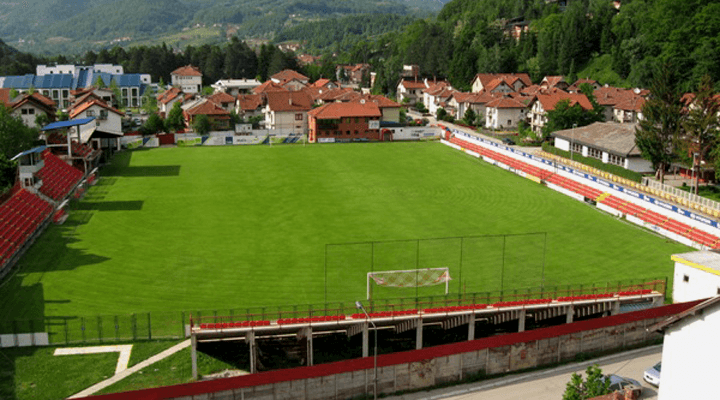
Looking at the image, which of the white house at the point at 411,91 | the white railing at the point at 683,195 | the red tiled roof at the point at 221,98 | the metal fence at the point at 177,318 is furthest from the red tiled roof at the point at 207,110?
the metal fence at the point at 177,318

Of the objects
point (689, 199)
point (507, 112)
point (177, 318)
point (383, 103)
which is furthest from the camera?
point (383, 103)

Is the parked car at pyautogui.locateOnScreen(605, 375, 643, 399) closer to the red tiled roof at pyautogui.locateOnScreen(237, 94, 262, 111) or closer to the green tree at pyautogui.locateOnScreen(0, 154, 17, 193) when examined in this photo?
the green tree at pyautogui.locateOnScreen(0, 154, 17, 193)

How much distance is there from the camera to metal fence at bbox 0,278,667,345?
2303 cm

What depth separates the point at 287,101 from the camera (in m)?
74.9

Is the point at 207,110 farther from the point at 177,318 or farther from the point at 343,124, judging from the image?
the point at 177,318

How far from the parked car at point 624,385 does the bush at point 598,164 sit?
31453 millimetres

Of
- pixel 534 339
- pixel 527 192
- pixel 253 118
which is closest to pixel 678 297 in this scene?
pixel 534 339

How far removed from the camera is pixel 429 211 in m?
40.2

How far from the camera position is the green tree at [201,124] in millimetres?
71625

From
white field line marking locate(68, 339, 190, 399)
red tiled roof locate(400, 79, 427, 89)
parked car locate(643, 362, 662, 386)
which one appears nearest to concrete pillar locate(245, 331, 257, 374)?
white field line marking locate(68, 339, 190, 399)

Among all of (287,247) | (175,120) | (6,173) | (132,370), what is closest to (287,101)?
(175,120)

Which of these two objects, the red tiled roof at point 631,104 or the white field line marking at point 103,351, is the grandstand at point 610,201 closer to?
the red tiled roof at point 631,104

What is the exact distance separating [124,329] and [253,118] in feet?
197

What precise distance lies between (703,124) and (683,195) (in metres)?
5.19
